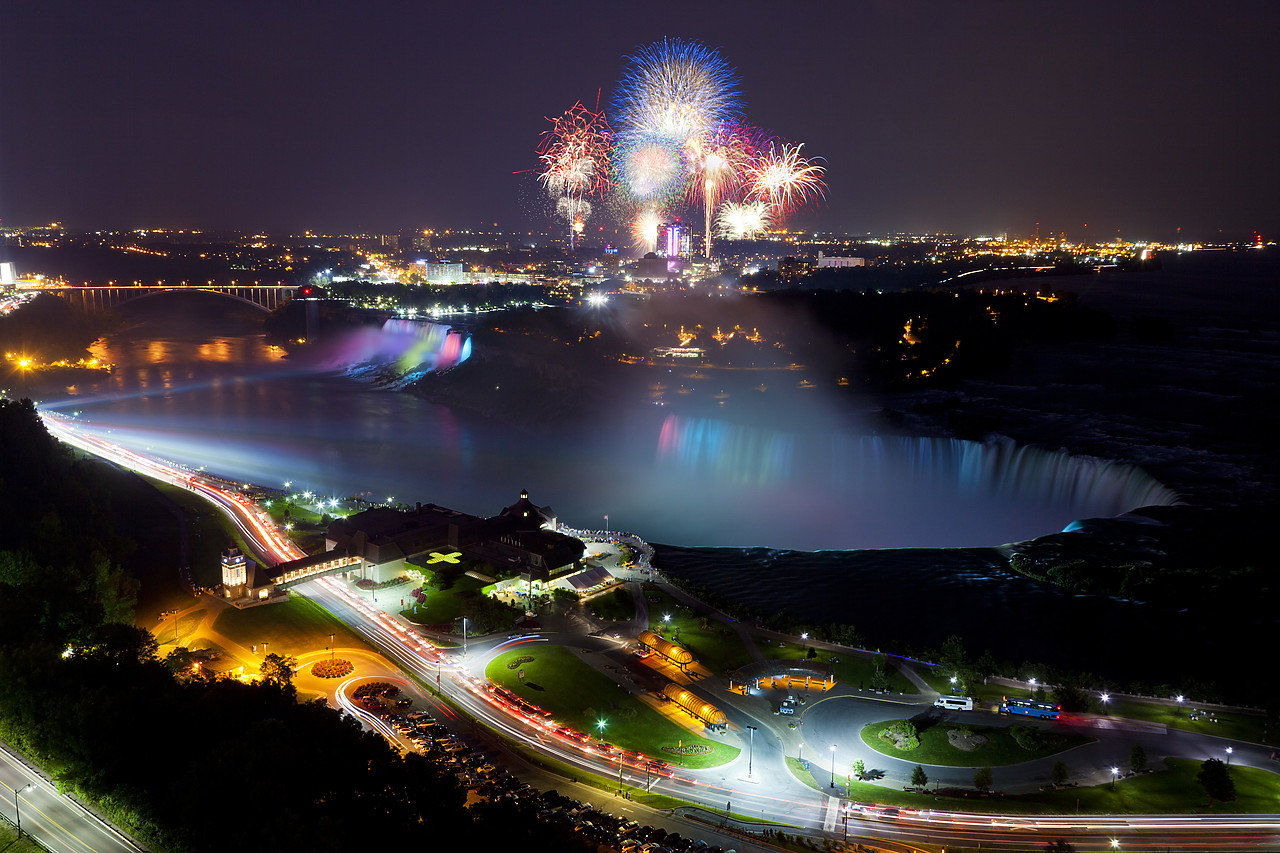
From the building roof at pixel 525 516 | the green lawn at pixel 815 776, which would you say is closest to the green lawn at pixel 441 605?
the building roof at pixel 525 516

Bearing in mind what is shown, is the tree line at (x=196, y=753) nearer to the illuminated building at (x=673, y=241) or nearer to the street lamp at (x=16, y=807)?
the street lamp at (x=16, y=807)

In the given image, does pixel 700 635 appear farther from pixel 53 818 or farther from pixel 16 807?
pixel 16 807

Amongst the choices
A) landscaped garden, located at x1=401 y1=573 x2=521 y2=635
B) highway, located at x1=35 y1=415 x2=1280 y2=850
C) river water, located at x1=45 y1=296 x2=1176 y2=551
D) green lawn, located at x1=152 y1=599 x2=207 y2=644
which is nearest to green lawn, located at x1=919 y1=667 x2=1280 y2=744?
highway, located at x1=35 y1=415 x2=1280 y2=850

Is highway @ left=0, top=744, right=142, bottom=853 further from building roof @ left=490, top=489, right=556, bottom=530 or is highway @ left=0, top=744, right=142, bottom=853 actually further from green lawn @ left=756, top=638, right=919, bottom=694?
A: building roof @ left=490, top=489, right=556, bottom=530

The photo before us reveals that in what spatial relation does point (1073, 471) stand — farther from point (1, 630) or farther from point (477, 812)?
point (1, 630)

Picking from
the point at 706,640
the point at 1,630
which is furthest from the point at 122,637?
the point at 706,640

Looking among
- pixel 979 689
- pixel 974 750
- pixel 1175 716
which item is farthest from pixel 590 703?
pixel 1175 716

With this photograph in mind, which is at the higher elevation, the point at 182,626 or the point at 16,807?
the point at 16,807
